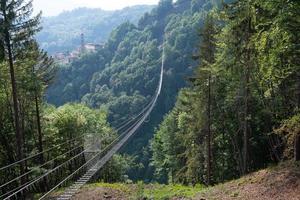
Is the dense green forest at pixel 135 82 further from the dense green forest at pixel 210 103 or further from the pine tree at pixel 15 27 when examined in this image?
the pine tree at pixel 15 27

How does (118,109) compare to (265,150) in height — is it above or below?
below

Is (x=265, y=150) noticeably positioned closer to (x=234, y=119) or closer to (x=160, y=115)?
(x=234, y=119)

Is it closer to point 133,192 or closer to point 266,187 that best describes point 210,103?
point 133,192

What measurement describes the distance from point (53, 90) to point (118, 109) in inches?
1827

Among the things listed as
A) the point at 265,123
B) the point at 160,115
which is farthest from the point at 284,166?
the point at 160,115

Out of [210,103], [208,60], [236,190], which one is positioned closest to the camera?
[236,190]

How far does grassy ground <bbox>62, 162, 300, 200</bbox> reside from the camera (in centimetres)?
1708

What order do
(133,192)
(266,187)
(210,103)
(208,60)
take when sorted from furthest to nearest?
1. (210,103)
2. (208,60)
3. (133,192)
4. (266,187)

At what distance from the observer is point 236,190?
19891 mm

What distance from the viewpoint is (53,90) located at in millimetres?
177500

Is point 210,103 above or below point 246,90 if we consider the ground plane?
below

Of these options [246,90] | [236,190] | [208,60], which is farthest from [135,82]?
[236,190]

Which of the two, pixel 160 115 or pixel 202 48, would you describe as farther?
pixel 160 115

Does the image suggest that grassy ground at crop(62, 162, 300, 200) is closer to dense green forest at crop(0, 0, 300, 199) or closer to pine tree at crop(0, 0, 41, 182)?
dense green forest at crop(0, 0, 300, 199)
